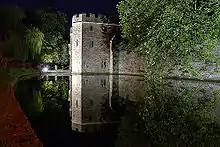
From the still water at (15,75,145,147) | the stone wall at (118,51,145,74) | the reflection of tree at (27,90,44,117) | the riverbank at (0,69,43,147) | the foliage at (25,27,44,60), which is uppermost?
the foliage at (25,27,44,60)

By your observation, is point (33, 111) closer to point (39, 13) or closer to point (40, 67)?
point (40, 67)

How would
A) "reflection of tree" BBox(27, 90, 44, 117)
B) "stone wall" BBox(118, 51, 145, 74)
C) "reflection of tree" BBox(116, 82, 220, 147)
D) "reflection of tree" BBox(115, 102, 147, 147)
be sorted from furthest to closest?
1. "stone wall" BBox(118, 51, 145, 74)
2. "reflection of tree" BBox(27, 90, 44, 117)
3. "reflection of tree" BBox(116, 82, 220, 147)
4. "reflection of tree" BBox(115, 102, 147, 147)

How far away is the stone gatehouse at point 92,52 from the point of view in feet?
81.7

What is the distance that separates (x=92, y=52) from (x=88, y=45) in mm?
645

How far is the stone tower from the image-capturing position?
2491cm

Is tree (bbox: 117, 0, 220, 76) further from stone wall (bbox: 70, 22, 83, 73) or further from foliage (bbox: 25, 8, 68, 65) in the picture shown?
foliage (bbox: 25, 8, 68, 65)

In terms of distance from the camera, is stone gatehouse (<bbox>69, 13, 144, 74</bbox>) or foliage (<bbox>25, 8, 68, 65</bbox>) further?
foliage (<bbox>25, 8, 68, 65</bbox>)

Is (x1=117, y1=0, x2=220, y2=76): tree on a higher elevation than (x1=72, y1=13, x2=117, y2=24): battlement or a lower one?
lower

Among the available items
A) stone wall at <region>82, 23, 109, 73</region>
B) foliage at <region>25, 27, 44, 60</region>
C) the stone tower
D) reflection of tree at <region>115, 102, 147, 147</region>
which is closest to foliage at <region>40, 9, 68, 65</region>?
foliage at <region>25, 27, 44, 60</region>

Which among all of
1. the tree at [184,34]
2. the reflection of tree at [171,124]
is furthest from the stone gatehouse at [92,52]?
the tree at [184,34]

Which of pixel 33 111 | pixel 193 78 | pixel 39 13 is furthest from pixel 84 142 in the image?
pixel 39 13

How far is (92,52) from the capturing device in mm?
25234

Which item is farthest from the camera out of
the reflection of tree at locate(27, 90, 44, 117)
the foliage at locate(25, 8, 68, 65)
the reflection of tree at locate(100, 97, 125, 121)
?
the foliage at locate(25, 8, 68, 65)

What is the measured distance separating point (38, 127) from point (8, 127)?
1950 mm
